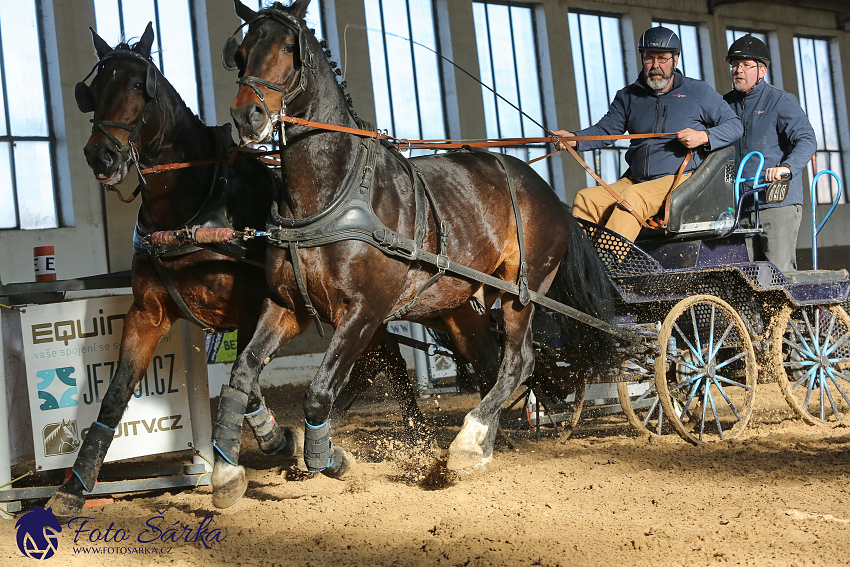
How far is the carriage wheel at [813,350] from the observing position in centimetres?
504

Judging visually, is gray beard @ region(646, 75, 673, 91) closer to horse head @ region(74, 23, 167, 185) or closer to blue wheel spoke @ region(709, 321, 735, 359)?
blue wheel spoke @ region(709, 321, 735, 359)

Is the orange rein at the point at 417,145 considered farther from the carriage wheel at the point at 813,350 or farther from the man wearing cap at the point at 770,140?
the carriage wheel at the point at 813,350

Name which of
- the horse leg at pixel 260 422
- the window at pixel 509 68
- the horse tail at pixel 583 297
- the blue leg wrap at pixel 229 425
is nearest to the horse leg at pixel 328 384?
the blue leg wrap at pixel 229 425

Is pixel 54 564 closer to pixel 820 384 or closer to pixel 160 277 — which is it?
pixel 160 277

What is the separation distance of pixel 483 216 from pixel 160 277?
5.46 feet

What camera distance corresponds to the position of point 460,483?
389 cm

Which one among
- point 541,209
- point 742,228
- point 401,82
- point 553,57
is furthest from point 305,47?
point 553,57

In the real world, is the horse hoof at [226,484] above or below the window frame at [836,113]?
below

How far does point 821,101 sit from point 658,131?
1587cm

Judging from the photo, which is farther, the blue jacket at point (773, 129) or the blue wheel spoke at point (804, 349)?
the blue jacket at point (773, 129)

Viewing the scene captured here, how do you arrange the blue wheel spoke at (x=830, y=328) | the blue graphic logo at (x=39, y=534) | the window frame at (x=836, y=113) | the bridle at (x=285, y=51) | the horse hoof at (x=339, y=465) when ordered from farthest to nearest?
the window frame at (x=836, y=113)
the blue wheel spoke at (x=830, y=328)
the horse hoof at (x=339, y=465)
the bridle at (x=285, y=51)
the blue graphic logo at (x=39, y=534)

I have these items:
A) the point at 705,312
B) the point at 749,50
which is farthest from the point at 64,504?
the point at 749,50

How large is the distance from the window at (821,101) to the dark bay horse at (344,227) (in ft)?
54.3

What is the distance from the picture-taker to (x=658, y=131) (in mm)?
5133
